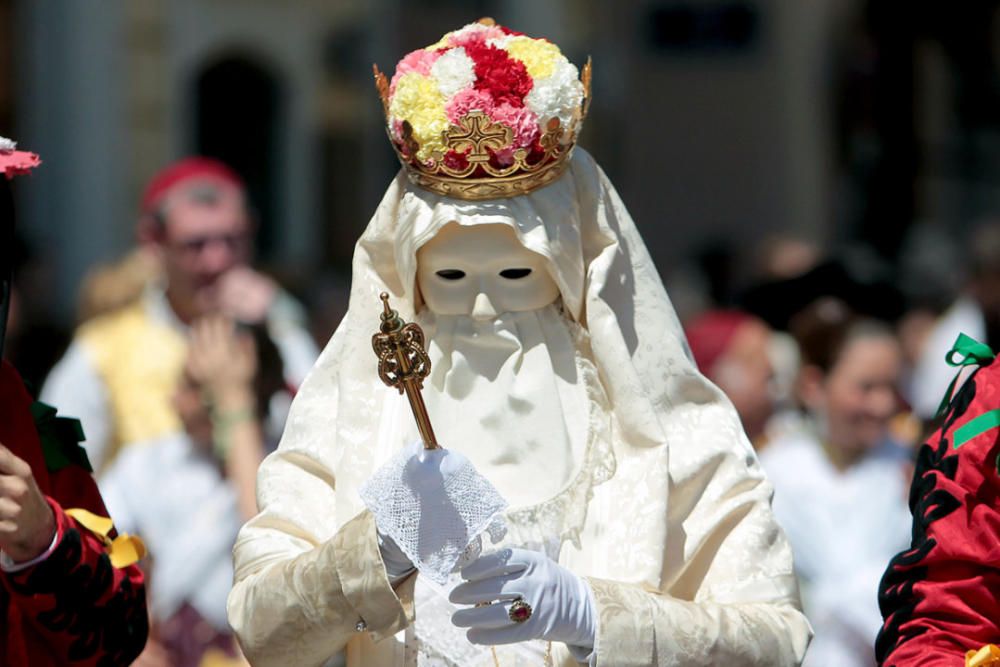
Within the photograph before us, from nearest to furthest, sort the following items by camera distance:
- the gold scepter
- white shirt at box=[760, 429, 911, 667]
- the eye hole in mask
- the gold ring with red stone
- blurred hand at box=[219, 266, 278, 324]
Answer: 1. the gold scepter
2. the gold ring with red stone
3. the eye hole in mask
4. white shirt at box=[760, 429, 911, 667]
5. blurred hand at box=[219, 266, 278, 324]

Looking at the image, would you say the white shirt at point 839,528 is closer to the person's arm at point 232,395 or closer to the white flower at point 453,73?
the person's arm at point 232,395

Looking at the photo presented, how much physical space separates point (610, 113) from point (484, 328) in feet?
43.1

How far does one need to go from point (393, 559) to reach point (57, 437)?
0.77 meters

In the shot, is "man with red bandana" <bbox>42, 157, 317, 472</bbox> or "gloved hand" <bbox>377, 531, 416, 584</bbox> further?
"man with red bandana" <bbox>42, 157, 317, 472</bbox>

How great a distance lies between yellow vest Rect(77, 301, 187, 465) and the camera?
251 inches

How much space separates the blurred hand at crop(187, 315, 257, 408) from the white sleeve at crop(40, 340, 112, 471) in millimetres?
416

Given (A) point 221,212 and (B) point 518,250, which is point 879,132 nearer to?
(A) point 221,212

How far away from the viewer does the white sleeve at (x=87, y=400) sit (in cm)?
637

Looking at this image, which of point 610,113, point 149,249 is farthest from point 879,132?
point 149,249

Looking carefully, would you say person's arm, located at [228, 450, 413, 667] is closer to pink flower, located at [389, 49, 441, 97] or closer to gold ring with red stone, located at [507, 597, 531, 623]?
gold ring with red stone, located at [507, 597, 531, 623]

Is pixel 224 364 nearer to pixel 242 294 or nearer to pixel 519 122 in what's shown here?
pixel 242 294

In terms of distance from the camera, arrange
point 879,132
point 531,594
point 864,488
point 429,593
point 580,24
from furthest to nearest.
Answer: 1. point 879,132
2. point 580,24
3. point 864,488
4. point 429,593
5. point 531,594

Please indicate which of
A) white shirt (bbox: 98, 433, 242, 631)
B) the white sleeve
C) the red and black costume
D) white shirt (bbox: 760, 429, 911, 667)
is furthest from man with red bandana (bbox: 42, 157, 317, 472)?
the red and black costume

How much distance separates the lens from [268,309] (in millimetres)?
6875
